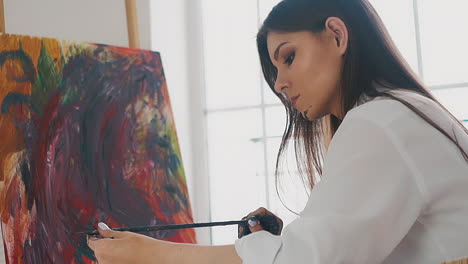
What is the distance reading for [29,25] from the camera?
8.44 feet

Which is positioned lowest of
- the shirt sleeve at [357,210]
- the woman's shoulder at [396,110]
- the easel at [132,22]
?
the shirt sleeve at [357,210]

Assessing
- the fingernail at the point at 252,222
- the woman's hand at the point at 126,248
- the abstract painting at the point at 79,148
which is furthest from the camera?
the abstract painting at the point at 79,148

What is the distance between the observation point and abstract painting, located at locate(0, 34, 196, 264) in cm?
177

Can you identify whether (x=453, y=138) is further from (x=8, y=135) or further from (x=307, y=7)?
(x=8, y=135)

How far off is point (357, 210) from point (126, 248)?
493mm

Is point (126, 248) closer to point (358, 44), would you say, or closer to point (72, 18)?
point (358, 44)

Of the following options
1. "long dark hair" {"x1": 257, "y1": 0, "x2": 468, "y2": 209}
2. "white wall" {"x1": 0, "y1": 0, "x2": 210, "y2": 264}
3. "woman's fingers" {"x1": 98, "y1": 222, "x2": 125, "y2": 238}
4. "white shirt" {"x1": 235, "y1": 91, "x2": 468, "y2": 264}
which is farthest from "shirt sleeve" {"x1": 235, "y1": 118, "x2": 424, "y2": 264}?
"white wall" {"x1": 0, "y1": 0, "x2": 210, "y2": 264}

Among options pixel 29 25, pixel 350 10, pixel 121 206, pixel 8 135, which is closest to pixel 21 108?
pixel 8 135

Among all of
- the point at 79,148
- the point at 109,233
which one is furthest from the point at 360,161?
the point at 79,148

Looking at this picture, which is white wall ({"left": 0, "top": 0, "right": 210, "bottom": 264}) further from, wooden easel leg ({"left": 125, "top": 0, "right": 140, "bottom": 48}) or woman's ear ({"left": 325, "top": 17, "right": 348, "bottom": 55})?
woman's ear ({"left": 325, "top": 17, "right": 348, "bottom": 55})

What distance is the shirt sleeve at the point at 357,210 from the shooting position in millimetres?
941

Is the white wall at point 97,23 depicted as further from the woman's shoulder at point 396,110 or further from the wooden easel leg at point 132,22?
the woman's shoulder at point 396,110

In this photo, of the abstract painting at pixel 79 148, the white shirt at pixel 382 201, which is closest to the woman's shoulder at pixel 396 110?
the white shirt at pixel 382 201

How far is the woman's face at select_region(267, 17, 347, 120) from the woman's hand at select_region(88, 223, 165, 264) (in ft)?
1.33
